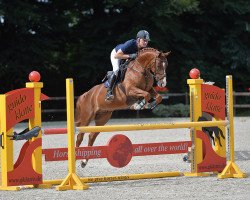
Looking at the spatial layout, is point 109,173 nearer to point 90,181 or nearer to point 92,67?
point 90,181

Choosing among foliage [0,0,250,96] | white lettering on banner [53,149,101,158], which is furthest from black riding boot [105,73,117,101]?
foliage [0,0,250,96]

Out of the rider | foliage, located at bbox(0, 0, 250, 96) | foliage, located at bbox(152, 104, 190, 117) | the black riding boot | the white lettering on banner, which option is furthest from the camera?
foliage, located at bbox(0, 0, 250, 96)

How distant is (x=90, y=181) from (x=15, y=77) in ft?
54.7

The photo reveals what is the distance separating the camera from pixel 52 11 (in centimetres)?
2678

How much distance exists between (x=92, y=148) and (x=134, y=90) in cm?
177

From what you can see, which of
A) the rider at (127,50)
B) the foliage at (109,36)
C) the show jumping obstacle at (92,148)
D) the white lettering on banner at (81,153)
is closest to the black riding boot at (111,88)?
the rider at (127,50)

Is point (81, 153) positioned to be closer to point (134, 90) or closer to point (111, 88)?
point (134, 90)

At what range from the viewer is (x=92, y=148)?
8.75 m

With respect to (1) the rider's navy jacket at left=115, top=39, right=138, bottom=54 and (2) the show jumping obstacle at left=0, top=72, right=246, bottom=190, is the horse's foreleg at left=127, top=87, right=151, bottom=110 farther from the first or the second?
(2) the show jumping obstacle at left=0, top=72, right=246, bottom=190

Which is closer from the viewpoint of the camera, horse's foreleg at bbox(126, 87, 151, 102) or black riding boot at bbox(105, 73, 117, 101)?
horse's foreleg at bbox(126, 87, 151, 102)

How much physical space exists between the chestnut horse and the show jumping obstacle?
2.06ft

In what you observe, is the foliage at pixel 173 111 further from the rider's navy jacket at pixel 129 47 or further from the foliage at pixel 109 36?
the rider's navy jacket at pixel 129 47

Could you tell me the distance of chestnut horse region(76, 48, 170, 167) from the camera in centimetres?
1000

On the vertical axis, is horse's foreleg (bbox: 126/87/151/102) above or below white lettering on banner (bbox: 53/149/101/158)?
above
